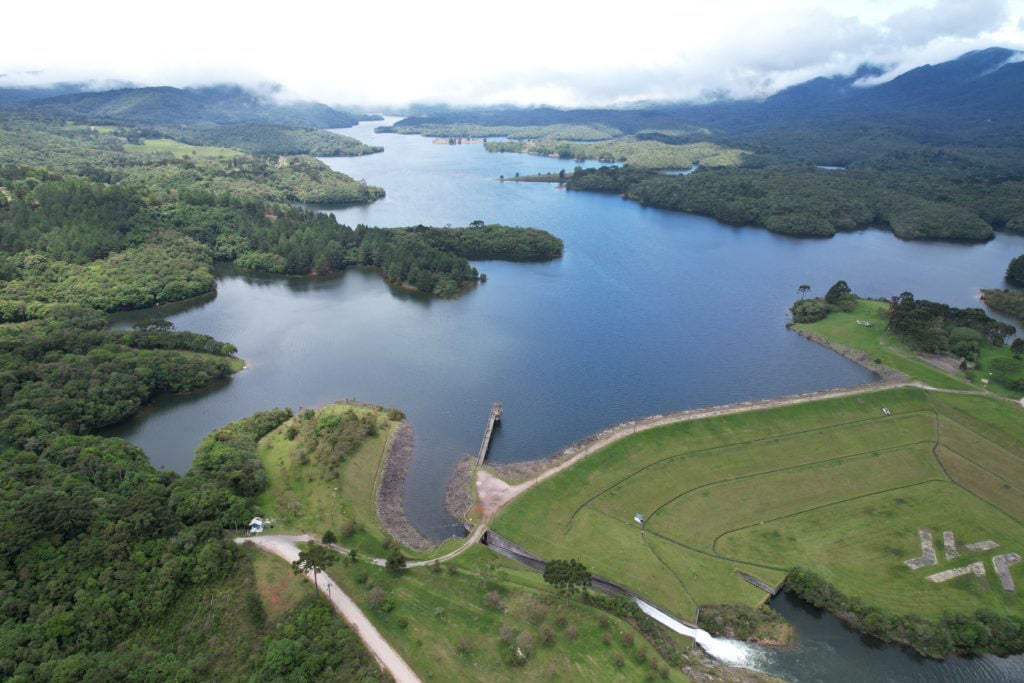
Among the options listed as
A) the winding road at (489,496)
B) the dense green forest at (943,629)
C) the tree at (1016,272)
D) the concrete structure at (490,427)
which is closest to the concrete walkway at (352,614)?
the winding road at (489,496)

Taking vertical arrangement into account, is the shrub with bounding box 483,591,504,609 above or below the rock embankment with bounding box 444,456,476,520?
above

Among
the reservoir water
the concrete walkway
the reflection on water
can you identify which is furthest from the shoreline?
the reflection on water

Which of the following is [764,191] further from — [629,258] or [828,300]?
[828,300]

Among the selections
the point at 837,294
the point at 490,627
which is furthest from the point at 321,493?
the point at 837,294

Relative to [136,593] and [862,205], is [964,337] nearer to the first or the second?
[136,593]

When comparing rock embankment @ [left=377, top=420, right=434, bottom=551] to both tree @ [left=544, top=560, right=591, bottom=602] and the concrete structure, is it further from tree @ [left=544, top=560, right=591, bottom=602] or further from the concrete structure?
tree @ [left=544, top=560, right=591, bottom=602]

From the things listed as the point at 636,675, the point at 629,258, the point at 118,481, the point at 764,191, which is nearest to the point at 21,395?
the point at 118,481
